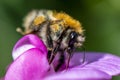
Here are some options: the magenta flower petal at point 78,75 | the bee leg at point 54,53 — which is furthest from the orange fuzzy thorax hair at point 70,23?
the magenta flower petal at point 78,75

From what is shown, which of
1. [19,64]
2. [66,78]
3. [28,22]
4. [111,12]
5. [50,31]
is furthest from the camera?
[111,12]

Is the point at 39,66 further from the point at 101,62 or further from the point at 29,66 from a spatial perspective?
the point at 101,62

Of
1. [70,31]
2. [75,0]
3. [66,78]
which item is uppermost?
[75,0]

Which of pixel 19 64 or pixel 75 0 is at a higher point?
pixel 75 0

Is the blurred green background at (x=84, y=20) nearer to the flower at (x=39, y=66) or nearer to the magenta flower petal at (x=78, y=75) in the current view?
the flower at (x=39, y=66)

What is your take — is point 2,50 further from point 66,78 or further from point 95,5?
point 66,78

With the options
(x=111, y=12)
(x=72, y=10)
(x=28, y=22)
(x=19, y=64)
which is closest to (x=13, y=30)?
(x=72, y=10)

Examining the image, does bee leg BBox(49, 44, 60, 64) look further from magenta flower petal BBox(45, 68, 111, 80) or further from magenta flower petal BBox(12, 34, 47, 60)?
magenta flower petal BBox(45, 68, 111, 80)
